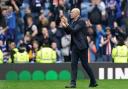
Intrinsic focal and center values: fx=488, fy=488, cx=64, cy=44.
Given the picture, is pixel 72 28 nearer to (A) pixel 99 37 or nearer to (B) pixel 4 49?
(B) pixel 4 49

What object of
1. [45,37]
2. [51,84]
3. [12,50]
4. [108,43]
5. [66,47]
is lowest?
[51,84]

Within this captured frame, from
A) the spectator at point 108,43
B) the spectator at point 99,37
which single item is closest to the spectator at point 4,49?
the spectator at point 99,37

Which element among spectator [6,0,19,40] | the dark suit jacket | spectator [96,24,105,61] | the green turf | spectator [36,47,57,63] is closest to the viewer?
the dark suit jacket

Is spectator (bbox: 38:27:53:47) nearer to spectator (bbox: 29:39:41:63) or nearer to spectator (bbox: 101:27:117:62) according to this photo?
spectator (bbox: 29:39:41:63)

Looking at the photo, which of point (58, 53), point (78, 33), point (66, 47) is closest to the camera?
point (78, 33)

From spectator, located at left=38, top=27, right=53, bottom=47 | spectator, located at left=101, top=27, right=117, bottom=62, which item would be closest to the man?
spectator, located at left=38, top=27, right=53, bottom=47

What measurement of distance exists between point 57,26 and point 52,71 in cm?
323

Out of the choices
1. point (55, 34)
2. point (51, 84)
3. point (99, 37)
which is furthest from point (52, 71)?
point (99, 37)

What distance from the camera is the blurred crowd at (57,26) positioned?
1802 cm

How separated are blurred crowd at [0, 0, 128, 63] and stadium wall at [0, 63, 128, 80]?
0.81 m

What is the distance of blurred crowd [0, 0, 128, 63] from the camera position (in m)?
18.0

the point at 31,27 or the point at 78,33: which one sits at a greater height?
the point at 31,27

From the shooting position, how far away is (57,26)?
19.1m

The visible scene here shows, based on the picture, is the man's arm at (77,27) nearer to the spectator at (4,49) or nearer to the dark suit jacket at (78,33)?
the dark suit jacket at (78,33)
